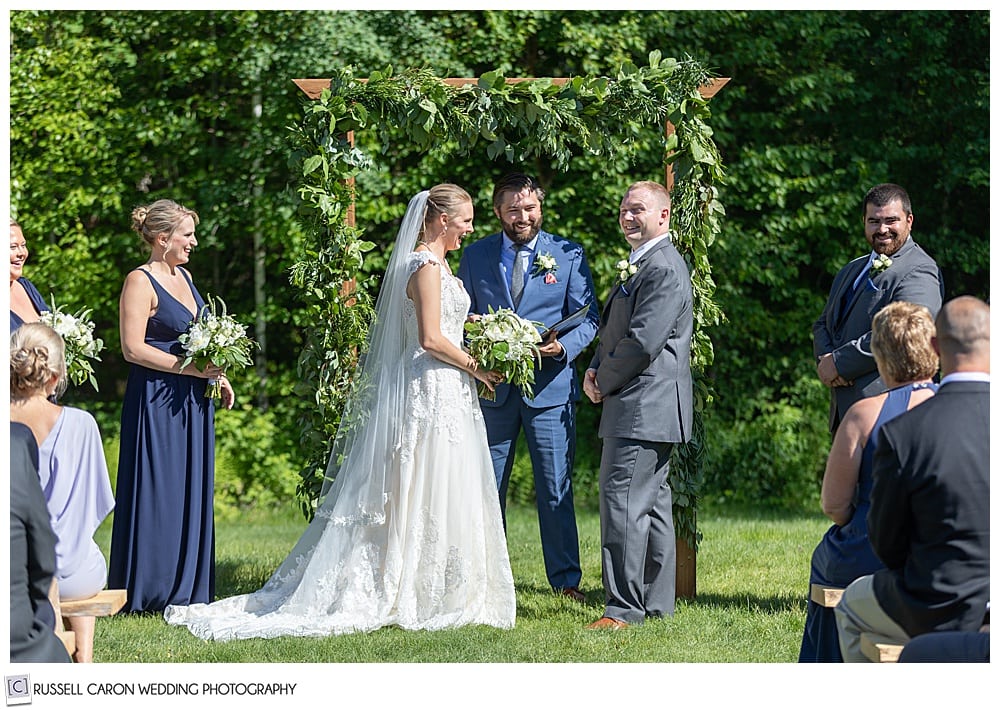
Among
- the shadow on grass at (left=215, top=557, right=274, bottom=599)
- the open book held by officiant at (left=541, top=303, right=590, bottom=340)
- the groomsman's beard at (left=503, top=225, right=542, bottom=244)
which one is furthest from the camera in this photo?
the shadow on grass at (left=215, top=557, right=274, bottom=599)

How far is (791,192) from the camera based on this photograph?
10.3 meters

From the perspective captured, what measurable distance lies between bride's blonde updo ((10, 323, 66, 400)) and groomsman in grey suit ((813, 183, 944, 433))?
3362 mm

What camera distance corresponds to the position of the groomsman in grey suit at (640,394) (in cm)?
515

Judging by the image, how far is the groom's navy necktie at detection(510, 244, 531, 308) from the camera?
6.02 m

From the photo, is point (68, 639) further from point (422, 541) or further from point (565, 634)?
point (565, 634)

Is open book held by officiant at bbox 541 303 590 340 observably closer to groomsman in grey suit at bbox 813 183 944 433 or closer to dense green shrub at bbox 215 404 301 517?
groomsman in grey suit at bbox 813 183 944 433

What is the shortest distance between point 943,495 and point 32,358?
9.86ft

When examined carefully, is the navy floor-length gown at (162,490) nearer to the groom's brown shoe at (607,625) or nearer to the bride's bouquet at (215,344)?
the bride's bouquet at (215,344)

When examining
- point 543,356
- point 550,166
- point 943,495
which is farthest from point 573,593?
point 550,166

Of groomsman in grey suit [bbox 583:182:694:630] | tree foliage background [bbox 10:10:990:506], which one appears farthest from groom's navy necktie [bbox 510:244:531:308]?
tree foliage background [bbox 10:10:990:506]

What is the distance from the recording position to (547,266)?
5.95m

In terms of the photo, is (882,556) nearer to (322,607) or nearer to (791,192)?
(322,607)

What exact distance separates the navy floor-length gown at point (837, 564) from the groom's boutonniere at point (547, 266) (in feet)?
7.55

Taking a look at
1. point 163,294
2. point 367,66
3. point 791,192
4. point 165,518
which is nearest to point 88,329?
point 163,294
